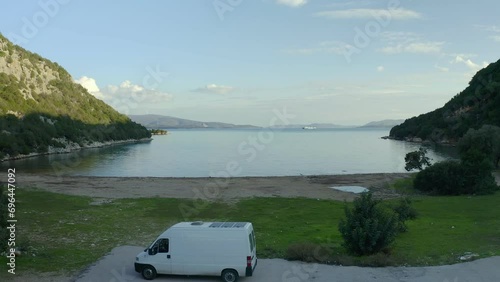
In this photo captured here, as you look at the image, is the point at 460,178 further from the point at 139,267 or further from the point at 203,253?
the point at 139,267

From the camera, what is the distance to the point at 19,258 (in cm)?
1816

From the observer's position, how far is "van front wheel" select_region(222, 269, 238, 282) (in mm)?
15319

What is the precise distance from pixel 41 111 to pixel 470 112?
149 m

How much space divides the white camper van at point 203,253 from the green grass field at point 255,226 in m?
2.78

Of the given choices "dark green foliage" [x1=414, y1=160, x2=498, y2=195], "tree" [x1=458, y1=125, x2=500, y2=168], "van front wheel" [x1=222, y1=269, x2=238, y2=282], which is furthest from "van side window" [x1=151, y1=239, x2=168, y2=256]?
"tree" [x1=458, y1=125, x2=500, y2=168]

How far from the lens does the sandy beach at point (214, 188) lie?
143ft

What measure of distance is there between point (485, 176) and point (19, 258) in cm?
4146

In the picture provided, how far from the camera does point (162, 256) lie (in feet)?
52.1

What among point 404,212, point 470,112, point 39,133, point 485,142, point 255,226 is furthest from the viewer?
point 470,112

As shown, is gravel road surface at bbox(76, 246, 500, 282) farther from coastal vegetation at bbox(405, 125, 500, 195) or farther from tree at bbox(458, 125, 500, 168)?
tree at bbox(458, 125, 500, 168)

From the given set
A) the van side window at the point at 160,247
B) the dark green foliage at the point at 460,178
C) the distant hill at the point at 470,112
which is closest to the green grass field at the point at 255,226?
the van side window at the point at 160,247

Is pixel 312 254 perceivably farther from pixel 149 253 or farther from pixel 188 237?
pixel 149 253

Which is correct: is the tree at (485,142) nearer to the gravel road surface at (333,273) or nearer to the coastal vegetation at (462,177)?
the coastal vegetation at (462,177)

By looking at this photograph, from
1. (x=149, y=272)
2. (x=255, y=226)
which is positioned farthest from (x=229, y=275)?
(x=255, y=226)
